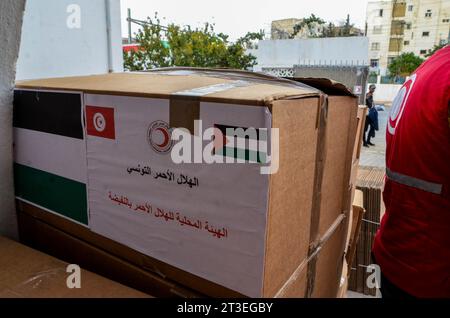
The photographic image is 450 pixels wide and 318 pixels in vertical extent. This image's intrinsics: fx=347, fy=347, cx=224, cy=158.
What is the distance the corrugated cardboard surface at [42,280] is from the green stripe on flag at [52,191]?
0.52 feet

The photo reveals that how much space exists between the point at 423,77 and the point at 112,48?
2.12 meters

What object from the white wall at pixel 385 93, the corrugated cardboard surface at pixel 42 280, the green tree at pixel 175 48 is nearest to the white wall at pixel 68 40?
the corrugated cardboard surface at pixel 42 280

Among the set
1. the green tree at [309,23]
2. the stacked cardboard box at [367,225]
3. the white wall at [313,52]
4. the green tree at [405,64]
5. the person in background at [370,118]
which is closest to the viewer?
the stacked cardboard box at [367,225]

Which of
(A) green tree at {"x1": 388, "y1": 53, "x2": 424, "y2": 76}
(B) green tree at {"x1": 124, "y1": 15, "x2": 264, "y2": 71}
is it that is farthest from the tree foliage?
(B) green tree at {"x1": 124, "y1": 15, "x2": 264, "y2": 71}

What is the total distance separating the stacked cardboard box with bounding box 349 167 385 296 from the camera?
2.26 m

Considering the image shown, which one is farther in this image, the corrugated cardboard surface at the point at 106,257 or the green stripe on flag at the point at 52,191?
the green stripe on flag at the point at 52,191

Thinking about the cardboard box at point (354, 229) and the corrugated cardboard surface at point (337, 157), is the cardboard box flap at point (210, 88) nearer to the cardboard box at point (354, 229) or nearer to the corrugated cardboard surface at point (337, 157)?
the corrugated cardboard surface at point (337, 157)

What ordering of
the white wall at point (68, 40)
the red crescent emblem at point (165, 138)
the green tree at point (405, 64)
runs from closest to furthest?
the red crescent emblem at point (165, 138) → the white wall at point (68, 40) → the green tree at point (405, 64)

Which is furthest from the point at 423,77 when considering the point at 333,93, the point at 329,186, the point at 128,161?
the point at 128,161

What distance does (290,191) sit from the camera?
0.81 metres

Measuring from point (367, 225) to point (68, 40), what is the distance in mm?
2305

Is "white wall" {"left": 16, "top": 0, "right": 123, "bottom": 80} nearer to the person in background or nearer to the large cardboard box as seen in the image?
the large cardboard box

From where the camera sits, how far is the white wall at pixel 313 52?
14.0 meters

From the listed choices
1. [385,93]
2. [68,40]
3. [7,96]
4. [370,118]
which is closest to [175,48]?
[370,118]
